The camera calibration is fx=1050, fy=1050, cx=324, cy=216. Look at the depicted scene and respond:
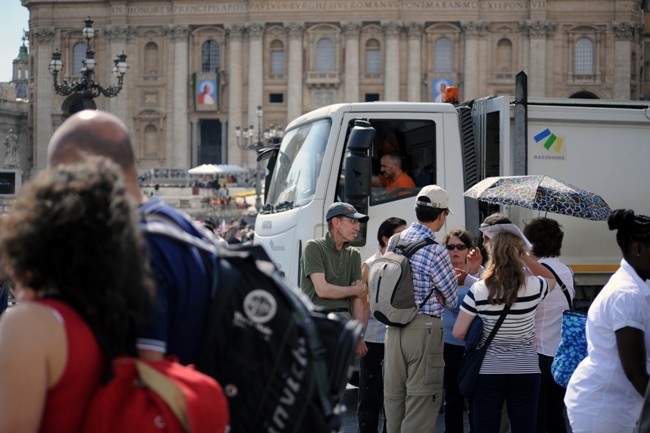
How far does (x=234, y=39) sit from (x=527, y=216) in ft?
169

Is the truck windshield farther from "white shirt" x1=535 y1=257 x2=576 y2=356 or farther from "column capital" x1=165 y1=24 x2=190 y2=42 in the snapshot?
"column capital" x1=165 y1=24 x2=190 y2=42

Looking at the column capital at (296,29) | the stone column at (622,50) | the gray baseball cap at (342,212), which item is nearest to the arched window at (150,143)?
the column capital at (296,29)

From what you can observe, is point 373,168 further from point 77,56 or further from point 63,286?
point 77,56

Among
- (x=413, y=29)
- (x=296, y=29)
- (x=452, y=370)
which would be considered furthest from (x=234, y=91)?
(x=452, y=370)

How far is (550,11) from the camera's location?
188 ft

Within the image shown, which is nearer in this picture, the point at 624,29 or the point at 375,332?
the point at 375,332

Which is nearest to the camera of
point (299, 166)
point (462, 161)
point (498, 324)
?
point (498, 324)

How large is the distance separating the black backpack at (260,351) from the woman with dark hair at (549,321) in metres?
3.87

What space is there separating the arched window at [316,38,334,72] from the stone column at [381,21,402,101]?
3.11 metres

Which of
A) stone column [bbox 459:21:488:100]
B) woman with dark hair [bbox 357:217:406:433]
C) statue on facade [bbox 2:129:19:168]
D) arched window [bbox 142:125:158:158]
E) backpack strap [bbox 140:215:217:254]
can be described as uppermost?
stone column [bbox 459:21:488:100]

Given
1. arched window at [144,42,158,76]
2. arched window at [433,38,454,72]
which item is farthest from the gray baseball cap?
arched window at [144,42,158,76]

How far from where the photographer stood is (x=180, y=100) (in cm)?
5900

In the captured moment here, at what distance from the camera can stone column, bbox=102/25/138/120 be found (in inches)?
2309

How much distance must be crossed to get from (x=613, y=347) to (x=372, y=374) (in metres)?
2.98
